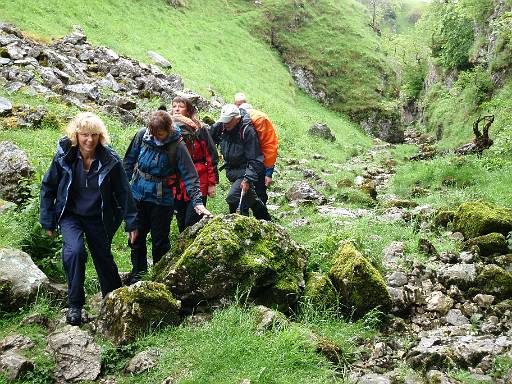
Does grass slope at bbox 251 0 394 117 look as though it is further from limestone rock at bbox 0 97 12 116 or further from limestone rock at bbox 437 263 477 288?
limestone rock at bbox 437 263 477 288

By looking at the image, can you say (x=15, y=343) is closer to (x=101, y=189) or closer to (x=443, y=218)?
(x=101, y=189)

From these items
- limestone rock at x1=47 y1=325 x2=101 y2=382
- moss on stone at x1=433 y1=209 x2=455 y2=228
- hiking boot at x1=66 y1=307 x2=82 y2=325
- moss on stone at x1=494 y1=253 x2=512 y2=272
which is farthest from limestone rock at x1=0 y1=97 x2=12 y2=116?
moss on stone at x1=494 y1=253 x2=512 y2=272

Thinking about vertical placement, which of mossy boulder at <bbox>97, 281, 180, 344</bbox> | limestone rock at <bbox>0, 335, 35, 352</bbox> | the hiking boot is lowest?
limestone rock at <bbox>0, 335, 35, 352</bbox>

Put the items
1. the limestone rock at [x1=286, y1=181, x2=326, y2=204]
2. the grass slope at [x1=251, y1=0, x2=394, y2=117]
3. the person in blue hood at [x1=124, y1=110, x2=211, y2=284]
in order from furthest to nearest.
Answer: the grass slope at [x1=251, y1=0, x2=394, y2=117]
the limestone rock at [x1=286, y1=181, x2=326, y2=204]
the person in blue hood at [x1=124, y1=110, x2=211, y2=284]

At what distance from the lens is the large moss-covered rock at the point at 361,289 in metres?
7.09

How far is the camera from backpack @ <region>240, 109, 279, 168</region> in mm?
9258

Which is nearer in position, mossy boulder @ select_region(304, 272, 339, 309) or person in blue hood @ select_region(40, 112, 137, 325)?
person in blue hood @ select_region(40, 112, 137, 325)

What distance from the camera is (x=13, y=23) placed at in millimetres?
25016

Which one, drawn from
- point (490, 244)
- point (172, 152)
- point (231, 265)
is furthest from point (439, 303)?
point (172, 152)

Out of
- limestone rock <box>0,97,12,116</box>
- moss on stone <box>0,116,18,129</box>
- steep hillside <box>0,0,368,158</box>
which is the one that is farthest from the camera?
steep hillside <box>0,0,368,158</box>

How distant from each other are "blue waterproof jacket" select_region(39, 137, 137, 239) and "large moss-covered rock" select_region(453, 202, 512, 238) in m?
7.06

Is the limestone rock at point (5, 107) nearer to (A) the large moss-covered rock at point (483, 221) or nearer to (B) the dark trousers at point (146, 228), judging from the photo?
(B) the dark trousers at point (146, 228)

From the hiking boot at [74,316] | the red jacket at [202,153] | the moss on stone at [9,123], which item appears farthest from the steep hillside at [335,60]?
the hiking boot at [74,316]

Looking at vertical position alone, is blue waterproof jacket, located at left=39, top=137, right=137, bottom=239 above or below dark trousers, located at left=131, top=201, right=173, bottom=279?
above
